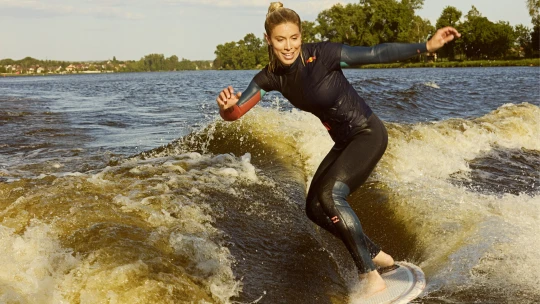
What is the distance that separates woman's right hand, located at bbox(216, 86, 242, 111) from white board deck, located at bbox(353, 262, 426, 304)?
6.41ft

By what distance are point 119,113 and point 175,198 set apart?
15.7 meters

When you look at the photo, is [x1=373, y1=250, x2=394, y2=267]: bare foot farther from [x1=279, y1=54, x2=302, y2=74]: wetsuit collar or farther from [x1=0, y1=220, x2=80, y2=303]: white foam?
[x1=0, y1=220, x2=80, y2=303]: white foam

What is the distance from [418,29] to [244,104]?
428 ft

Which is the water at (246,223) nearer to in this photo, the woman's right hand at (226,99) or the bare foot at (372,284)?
the bare foot at (372,284)

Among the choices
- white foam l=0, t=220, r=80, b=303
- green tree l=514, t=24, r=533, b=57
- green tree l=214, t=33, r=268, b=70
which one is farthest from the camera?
green tree l=214, t=33, r=268, b=70

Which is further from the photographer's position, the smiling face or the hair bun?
the hair bun

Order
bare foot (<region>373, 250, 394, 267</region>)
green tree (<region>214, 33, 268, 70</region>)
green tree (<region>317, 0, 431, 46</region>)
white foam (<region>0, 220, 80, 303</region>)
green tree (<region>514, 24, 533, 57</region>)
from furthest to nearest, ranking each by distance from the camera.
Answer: green tree (<region>214, 33, 268, 70</region>) < green tree (<region>317, 0, 431, 46</region>) < green tree (<region>514, 24, 533, 57</region>) < bare foot (<region>373, 250, 394, 267</region>) < white foam (<region>0, 220, 80, 303</region>)

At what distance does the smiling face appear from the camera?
15.6 feet

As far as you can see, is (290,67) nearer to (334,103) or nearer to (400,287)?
(334,103)

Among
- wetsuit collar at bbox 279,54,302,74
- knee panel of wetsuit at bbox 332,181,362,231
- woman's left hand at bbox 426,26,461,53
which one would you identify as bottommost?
knee panel of wetsuit at bbox 332,181,362,231

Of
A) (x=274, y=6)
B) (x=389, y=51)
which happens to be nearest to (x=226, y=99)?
(x=274, y=6)

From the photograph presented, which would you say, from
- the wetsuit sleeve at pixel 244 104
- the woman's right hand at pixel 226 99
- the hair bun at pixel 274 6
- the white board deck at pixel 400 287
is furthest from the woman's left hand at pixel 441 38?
the white board deck at pixel 400 287

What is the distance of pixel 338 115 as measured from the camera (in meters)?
4.96

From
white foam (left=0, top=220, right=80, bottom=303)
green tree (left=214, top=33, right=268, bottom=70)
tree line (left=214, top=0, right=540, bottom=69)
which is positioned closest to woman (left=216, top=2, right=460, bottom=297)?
white foam (left=0, top=220, right=80, bottom=303)
